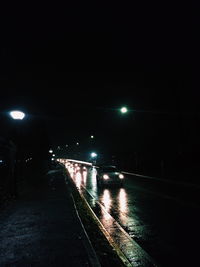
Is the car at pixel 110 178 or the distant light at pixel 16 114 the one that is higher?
the distant light at pixel 16 114

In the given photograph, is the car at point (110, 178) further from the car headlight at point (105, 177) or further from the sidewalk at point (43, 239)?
the sidewalk at point (43, 239)

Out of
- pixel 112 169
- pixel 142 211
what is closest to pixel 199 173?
pixel 112 169

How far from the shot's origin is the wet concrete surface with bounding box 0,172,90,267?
564cm

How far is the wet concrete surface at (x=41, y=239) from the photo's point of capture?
5.64m

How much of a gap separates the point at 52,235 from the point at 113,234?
178cm

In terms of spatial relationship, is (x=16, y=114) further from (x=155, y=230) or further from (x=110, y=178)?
(x=110, y=178)

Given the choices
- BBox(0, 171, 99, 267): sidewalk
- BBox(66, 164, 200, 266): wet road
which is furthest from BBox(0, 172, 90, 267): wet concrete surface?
BBox(66, 164, 200, 266): wet road

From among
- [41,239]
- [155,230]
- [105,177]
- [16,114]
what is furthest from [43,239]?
[105,177]

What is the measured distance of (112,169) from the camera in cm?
2267

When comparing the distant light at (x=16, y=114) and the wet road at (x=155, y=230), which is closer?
the wet road at (x=155, y=230)

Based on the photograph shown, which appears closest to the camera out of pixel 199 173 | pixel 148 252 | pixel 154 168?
pixel 148 252

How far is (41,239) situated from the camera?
23.4ft

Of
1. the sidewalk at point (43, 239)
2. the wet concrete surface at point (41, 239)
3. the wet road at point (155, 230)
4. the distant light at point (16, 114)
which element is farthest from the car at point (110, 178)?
the sidewalk at point (43, 239)

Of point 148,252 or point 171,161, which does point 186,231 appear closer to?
point 148,252
